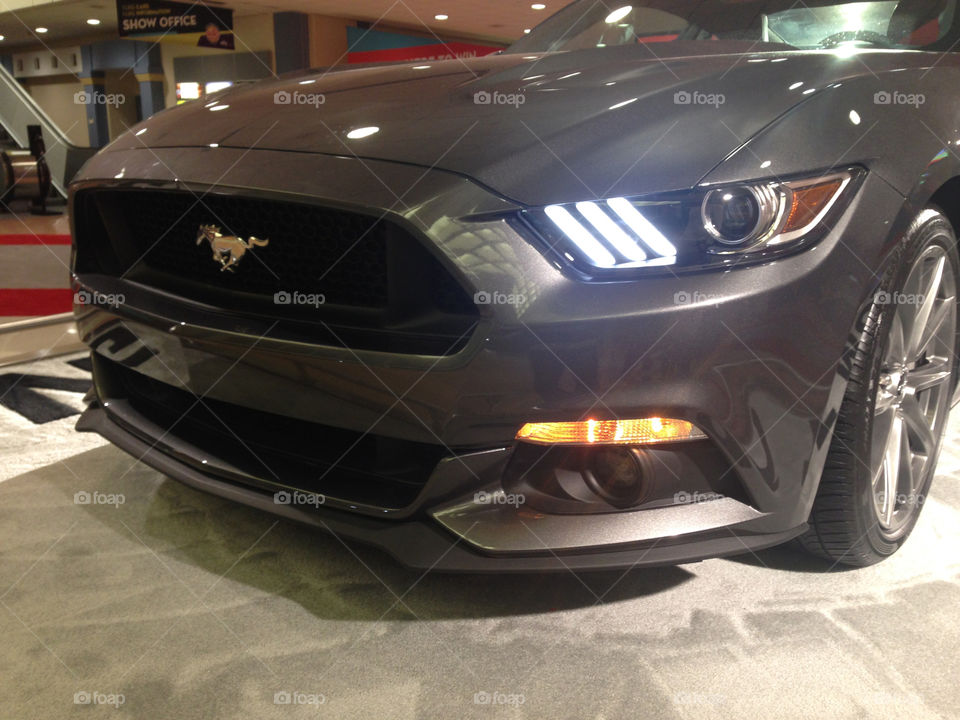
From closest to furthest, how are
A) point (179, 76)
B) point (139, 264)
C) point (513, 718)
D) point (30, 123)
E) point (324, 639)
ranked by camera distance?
point (513, 718) < point (324, 639) < point (139, 264) < point (30, 123) < point (179, 76)

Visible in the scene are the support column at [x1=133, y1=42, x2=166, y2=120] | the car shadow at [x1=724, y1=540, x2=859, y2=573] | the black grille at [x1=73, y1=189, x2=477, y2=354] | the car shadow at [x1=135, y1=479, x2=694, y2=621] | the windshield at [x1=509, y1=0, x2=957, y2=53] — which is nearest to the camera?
the black grille at [x1=73, y1=189, x2=477, y2=354]

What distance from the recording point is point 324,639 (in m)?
1.34

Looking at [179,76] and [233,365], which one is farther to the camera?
[179,76]

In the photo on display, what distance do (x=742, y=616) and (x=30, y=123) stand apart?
10234 millimetres

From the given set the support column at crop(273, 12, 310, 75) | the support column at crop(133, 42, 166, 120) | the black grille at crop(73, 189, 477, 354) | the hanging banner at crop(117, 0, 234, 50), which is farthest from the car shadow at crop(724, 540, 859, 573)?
the support column at crop(133, 42, 166, 120)

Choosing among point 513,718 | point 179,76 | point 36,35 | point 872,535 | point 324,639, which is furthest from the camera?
point 36,35

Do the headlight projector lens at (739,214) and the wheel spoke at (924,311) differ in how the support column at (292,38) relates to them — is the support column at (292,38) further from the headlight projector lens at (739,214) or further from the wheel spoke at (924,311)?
the headlight projector lens at (739,214)

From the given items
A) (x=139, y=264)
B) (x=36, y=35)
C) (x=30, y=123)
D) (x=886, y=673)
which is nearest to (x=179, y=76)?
(x=36, y=35)

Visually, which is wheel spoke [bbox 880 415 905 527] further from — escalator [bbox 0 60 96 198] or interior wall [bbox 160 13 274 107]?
interior wall [bbox 160 13 274 107]

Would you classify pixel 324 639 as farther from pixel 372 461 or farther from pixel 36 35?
pixel 36 35

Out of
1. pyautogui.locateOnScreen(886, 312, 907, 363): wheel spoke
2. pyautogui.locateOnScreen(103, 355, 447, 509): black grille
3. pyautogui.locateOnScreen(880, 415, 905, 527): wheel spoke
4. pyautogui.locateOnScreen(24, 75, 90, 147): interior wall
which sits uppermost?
pyautogui.locateOnScreen(24, 75, 90, 147): interior wall

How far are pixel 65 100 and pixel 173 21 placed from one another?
10.2 meters

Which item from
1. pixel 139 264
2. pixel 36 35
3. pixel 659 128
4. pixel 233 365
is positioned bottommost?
pixel 233 365

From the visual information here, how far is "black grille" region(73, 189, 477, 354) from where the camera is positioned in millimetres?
1268
